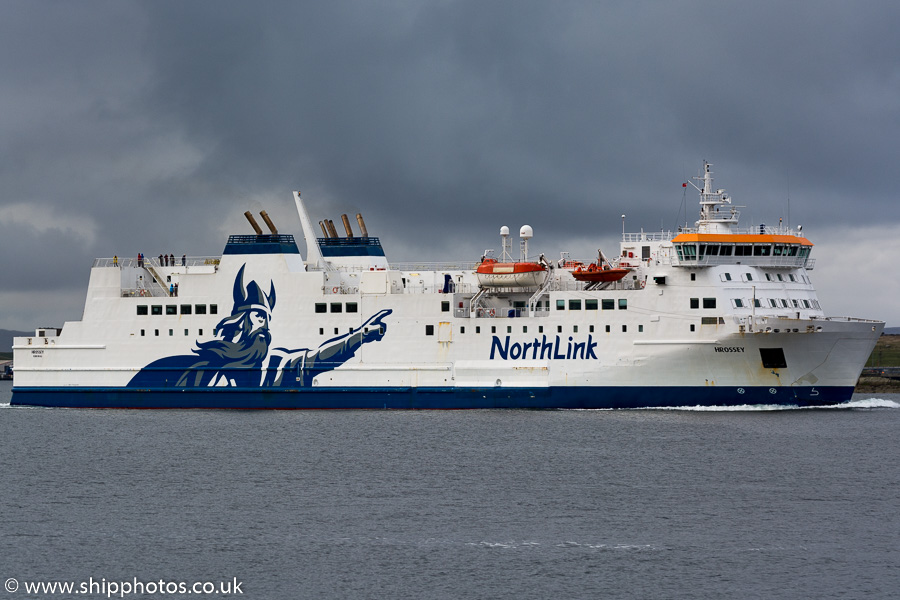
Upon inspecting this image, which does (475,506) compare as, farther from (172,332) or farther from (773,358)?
(172,332)

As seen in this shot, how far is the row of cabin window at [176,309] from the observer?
132ft

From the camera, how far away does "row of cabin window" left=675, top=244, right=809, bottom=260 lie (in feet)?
121

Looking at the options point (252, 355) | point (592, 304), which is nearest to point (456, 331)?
point (592, 304)

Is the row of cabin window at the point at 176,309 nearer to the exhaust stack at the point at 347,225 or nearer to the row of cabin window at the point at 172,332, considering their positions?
the row of cabin window at the point at 172,332

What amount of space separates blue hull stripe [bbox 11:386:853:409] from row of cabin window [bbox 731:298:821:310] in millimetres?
2866

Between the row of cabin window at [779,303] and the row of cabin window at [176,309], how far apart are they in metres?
18.9

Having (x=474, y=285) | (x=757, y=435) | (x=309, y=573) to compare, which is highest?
(x=474, y=285)

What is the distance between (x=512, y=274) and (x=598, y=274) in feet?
9.91

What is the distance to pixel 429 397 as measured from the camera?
38375 mm

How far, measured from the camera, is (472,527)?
21781 millimetres

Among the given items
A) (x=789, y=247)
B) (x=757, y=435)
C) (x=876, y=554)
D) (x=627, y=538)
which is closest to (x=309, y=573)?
(x=627, y=538)

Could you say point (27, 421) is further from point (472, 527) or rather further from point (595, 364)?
point (472, 527)

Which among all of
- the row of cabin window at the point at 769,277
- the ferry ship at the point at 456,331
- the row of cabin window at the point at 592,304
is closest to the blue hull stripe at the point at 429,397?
the ferry ship at the point at 456,331

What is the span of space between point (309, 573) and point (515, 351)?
1986cm
